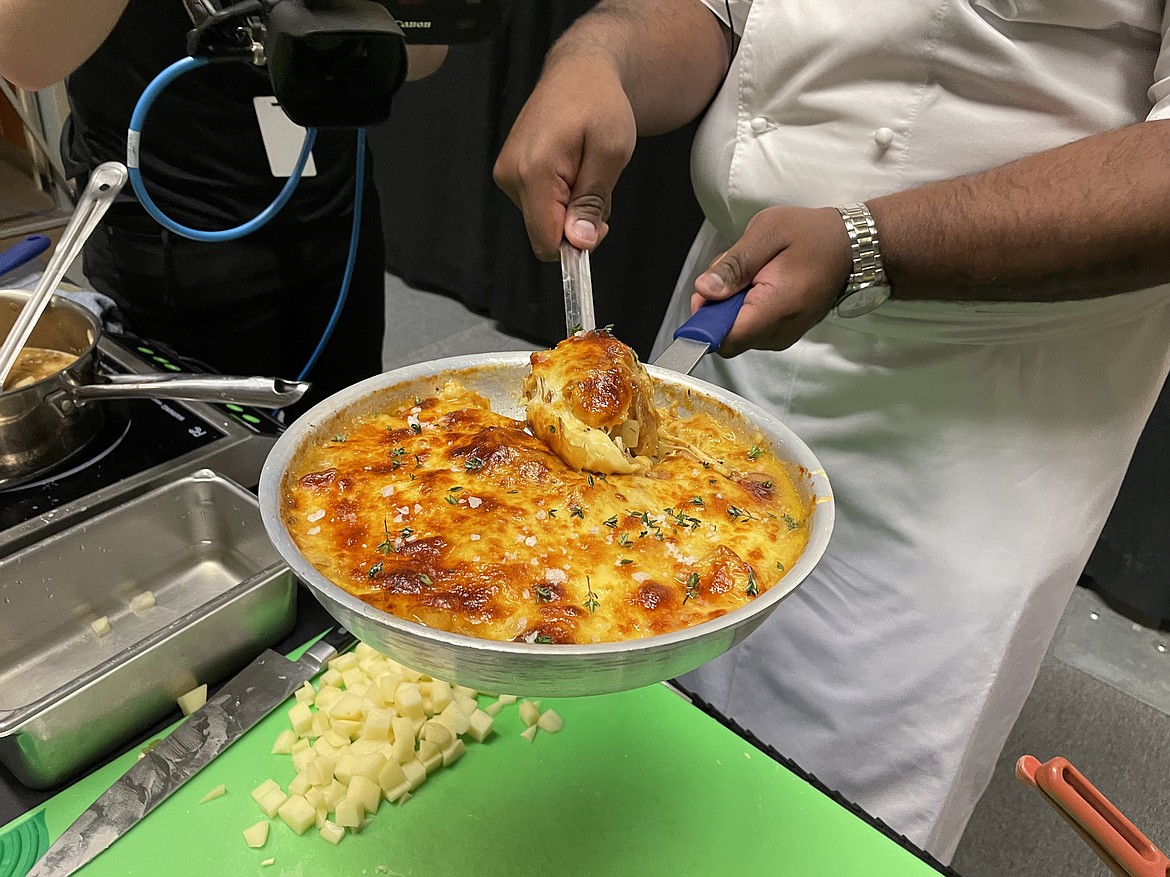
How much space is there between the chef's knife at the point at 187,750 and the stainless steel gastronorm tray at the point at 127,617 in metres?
0.04

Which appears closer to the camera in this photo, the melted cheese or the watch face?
the melted cheese

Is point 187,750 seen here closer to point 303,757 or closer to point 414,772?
point 303,757

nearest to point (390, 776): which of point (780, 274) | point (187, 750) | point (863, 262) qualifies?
point (187, 750)

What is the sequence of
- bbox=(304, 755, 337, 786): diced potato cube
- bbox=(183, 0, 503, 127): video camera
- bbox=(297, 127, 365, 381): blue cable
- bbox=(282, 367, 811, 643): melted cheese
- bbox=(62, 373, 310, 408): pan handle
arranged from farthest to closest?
bbox=(297, 127, 365, 381): blue cable, bbox=(62, 373, 310, 408): pan handle, bbox=(304, 755, 337, 786): diced potato cube, bbox=(183, 0, 503, 127): video camera, bbox=(282, 367, 811, 643): melted cheese

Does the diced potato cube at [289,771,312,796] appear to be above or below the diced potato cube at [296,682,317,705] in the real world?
below

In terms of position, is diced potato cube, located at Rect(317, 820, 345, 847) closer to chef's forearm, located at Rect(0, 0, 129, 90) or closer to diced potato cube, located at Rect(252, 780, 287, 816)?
diced potato cube, located at Rect(252, 780, 287, 816)

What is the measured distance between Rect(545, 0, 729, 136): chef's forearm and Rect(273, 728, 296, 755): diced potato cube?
1008 mm

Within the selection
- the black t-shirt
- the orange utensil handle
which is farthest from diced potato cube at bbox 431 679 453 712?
the black t-shirt

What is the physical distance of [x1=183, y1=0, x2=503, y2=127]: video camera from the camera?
2.78 feet

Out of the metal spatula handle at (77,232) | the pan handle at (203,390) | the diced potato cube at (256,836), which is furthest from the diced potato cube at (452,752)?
the metal spatula handle at (77,232)

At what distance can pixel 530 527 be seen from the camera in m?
0.81

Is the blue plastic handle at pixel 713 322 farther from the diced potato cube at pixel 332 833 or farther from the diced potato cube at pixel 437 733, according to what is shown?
the diced potato cube at pixel 332 833

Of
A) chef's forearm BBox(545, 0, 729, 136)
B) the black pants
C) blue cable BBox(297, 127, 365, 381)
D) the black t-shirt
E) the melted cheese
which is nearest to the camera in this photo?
the melted cheese

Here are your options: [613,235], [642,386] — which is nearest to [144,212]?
[642,386]
